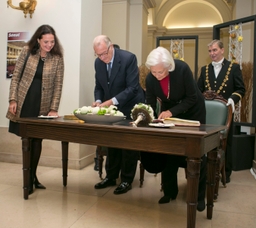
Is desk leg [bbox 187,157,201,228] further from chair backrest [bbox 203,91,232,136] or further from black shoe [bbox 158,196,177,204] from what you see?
chair backrest [bbox 203,91,232,136]

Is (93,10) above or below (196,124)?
above

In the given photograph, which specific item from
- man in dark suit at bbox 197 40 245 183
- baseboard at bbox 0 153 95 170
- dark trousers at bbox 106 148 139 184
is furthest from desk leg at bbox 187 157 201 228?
baseboard at bbox 0 153 95 170

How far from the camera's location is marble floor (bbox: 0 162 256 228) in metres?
2.28

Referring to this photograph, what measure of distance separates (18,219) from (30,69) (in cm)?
138

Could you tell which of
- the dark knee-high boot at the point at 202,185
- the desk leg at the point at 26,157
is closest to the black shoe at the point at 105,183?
the desk leg at the point at 26,157

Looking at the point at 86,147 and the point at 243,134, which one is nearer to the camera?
the point at 86,147

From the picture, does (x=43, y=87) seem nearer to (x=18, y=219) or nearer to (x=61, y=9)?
(x=18, y=219)

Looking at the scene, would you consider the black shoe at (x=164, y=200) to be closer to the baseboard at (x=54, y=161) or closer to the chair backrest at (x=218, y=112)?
the chair backrest at (x=218, y=112)

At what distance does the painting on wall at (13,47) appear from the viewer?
419 cm

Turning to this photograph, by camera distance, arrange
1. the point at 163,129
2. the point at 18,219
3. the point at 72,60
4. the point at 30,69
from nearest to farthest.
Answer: the point at 163,129
the point at 18,219
the point at 30,69
the point at 72,60

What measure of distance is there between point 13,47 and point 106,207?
2794mm

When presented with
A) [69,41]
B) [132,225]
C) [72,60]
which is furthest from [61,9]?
[132,225]

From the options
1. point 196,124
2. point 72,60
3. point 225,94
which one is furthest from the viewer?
point 72,60

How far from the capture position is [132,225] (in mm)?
2246
